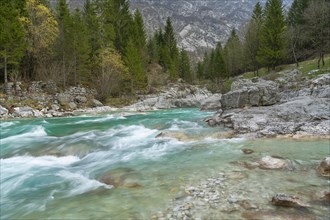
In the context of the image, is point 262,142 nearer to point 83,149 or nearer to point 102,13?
point 83,149

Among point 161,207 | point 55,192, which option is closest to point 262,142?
point 161,207

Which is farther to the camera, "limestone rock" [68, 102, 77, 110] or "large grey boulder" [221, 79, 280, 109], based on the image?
"limestone rock" [68, 102, 77, 110]

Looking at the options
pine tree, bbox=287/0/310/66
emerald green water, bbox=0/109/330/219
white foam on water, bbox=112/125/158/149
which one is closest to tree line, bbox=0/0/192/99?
white foam on water, bbox=112/125/158/149

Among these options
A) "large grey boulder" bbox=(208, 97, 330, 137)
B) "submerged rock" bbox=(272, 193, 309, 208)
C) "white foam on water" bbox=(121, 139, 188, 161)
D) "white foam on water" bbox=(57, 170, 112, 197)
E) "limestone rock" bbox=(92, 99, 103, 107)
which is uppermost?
"limestone rock" bbox=(92, 99, 103, 107)

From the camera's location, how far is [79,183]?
9.46 metres

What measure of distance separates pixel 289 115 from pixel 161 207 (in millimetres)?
13597

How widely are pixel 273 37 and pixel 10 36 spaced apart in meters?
44.3

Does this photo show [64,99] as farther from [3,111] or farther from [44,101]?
[3,111]

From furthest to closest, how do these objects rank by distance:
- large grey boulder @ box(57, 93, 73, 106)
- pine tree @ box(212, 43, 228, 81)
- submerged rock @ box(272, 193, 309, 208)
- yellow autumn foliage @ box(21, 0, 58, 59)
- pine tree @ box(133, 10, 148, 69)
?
pine tree @ box(212, 43, 228, 81)
pine tree @ box(133, 10, 148, 69)
yellow autumn foliage @ box(21, 0, 58, 59)
large grey boulder @ box(57, 93, 73, 106)
submerged rock @ box(272, 193, 309, 208)

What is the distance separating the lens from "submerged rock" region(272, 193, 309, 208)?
6.35 m

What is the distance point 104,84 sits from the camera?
47.0 metres

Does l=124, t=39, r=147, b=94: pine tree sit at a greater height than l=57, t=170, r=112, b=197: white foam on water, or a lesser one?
greater

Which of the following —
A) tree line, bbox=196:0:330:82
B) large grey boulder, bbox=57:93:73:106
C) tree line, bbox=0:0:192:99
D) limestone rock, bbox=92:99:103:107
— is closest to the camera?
large grey boulder, bbox=57:93:73:106

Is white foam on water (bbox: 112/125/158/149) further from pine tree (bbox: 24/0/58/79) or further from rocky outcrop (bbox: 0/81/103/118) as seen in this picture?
pine tree (bbox: 24/0/58/79)
